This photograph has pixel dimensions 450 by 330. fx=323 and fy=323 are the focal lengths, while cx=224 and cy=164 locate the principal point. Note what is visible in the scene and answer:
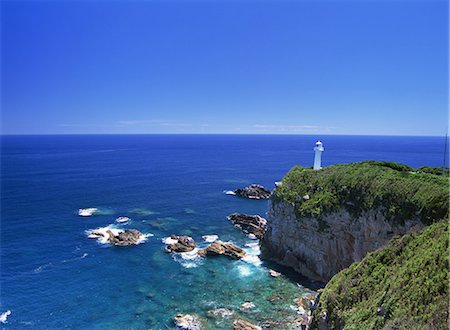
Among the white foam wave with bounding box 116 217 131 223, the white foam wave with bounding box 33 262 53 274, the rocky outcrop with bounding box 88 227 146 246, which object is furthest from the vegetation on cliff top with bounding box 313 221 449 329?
the white foam wave with bounding box 116 217 131 223

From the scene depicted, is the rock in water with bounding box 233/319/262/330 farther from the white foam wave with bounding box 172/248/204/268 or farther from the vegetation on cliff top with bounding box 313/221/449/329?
the white foam wave with bounding box 172/248/204/268

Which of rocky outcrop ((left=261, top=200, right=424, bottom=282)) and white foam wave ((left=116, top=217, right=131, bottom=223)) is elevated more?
rocky outcrop ((left=261, top=200, right=424, bottom=282))

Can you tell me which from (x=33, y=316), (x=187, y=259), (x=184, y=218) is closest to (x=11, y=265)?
(x=33, y=316)

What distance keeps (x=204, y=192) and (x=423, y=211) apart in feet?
175

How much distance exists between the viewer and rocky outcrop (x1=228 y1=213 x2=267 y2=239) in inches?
1970

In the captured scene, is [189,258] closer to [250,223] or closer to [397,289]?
[250,223]

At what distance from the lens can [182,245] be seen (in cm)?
4322

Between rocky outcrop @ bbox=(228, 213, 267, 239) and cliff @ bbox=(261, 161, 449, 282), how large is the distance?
261 inches

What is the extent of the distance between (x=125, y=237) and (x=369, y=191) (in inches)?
1288

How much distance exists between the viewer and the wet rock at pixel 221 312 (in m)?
29.0

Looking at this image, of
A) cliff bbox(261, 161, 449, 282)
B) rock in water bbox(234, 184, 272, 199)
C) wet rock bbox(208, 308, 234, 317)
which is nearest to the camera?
wet rock bbox(208, 308, 234, 317)

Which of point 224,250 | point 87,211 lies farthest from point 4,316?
point 87,211


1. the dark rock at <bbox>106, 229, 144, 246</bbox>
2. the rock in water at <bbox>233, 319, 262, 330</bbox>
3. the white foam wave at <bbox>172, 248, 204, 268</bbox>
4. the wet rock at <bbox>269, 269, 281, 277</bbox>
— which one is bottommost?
the rock in water at <bbox>233, 319, 262, 330</bbox>

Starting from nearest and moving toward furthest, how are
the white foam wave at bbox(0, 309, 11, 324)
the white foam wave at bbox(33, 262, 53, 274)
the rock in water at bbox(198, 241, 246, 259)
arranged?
the white foam wave at bbox(0, 309, 11, 324) → the white foam wave at bbox(33, 262, 53, 274) → the rock in water at bbox(198, 241, 246, 259)
